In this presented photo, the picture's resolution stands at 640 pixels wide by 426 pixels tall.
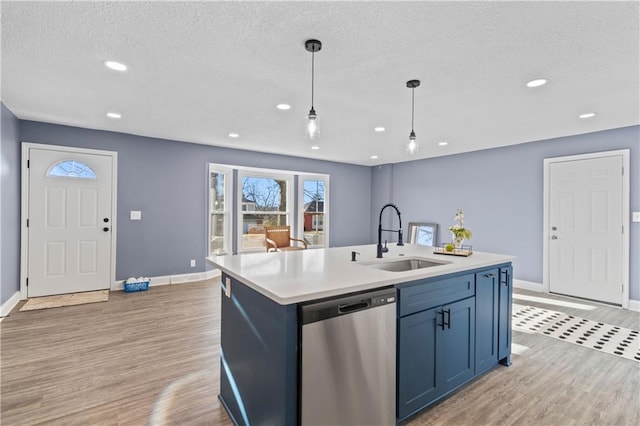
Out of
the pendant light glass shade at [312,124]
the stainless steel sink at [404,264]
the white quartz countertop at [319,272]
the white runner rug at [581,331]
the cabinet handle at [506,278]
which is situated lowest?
the white runner rug at [581,331]

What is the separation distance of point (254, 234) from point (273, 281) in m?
4.82

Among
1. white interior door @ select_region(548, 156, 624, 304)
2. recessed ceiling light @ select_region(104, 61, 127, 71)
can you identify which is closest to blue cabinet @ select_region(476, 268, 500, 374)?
white interior door @ select_region(548, 156, 624, 304)

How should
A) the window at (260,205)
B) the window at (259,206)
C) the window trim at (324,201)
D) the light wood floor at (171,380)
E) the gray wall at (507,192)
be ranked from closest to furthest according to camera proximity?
the light wood floor at (171,380) → the gray wall at (507,192) → the window at (259,206) → the window at (260,205) → the window trim at (324,201)

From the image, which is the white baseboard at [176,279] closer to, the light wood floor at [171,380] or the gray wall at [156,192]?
the gray wall at [156,192]

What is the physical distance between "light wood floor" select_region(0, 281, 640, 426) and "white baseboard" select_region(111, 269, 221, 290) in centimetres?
124

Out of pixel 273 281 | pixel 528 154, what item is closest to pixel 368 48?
pixel 273 281

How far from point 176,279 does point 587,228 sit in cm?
634

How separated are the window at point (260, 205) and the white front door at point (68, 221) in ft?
7.22

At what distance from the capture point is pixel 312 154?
6469 millimetres

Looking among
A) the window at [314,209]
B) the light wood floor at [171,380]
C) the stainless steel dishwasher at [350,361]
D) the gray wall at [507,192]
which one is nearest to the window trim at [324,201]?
the window at [314,209]

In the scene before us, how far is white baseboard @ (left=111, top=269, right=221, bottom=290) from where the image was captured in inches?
190

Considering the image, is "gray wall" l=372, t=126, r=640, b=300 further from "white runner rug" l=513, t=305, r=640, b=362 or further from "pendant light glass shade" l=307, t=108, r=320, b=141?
"pendant light glass shade" l=307, t=108, r=320, b=141

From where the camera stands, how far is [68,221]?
4.48 meters

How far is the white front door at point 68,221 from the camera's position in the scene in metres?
4.28
